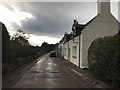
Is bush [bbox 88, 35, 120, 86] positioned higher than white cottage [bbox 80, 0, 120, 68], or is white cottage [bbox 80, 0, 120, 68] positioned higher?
white cottage [bbox 80, 0, 120, 68]

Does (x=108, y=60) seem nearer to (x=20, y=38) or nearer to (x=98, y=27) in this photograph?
(x=98, y=27)

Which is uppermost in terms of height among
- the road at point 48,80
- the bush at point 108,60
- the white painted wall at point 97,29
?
the white painted wall at point 97,29

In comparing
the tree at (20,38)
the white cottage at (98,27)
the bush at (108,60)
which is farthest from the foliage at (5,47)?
the tree at (20,38)

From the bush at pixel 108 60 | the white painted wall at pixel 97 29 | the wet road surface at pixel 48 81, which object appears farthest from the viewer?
the white painted wall at pixel 97 29

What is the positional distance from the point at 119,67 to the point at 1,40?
11.1 metres

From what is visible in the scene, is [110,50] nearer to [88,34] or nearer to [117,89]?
[117,89]

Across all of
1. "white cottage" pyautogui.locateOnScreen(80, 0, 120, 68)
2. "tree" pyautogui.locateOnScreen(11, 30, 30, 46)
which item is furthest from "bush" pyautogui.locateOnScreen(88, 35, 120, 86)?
"tree" pyautogui.locateOnScreen(11, 30, 30, 46)

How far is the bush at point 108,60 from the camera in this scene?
1197cm

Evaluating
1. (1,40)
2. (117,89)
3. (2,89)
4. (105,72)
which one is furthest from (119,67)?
(1,40)

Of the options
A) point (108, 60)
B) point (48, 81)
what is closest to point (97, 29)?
point (48, 81)

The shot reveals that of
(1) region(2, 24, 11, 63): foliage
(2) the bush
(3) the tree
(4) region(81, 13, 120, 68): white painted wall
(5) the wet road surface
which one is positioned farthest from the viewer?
(3) the tree

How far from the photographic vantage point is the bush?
39.3 feet

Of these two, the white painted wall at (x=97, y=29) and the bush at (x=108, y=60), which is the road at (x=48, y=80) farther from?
the white painted wall at (x=97, y=29)

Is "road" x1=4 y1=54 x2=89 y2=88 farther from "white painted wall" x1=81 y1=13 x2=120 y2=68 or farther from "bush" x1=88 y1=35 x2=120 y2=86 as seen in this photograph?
"white painted wall" x1=81 y1=13 x2=120 y2=68
